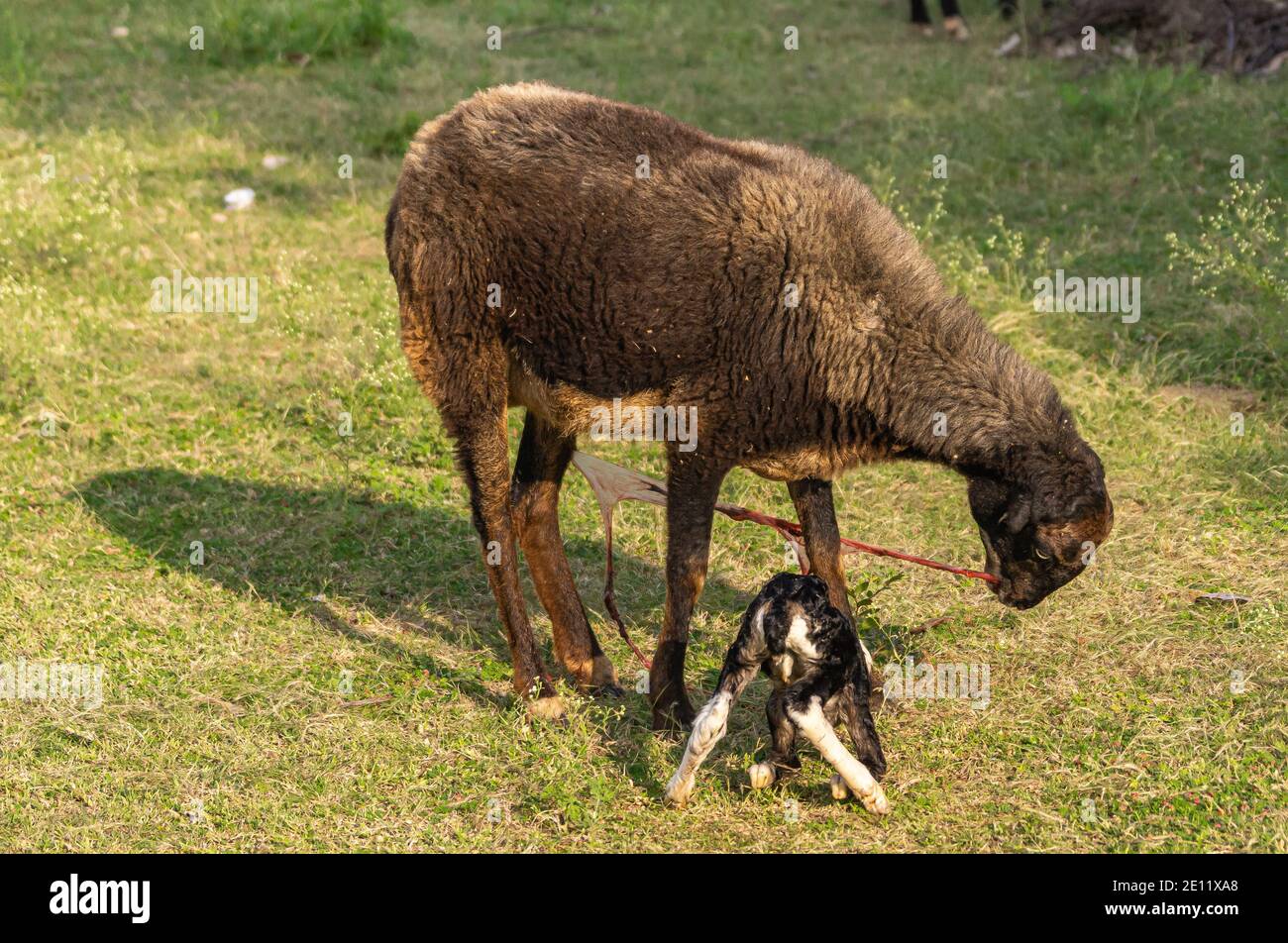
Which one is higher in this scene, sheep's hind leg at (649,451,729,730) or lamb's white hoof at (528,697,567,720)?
sheep's hind leg at (649,451,729,730)

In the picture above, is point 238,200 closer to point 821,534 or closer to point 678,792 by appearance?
point 821,534

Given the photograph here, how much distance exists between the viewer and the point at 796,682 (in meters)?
4.97

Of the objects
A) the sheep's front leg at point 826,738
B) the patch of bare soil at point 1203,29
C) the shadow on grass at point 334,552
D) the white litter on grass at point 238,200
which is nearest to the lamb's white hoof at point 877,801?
the sheep's front leg at point 826,738

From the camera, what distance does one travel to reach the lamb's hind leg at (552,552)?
19.9 ft

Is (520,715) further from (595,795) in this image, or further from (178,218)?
(178,218)

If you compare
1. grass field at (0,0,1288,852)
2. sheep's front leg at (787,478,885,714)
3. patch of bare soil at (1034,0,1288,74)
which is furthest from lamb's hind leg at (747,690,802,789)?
patch of bare soil at (1034,0,1288,74)

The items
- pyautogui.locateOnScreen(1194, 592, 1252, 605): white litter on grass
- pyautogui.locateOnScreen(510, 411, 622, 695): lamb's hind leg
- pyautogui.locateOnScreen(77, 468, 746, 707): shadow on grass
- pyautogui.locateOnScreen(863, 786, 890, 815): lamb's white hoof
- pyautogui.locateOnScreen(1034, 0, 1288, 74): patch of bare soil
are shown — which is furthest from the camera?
pyautogui.locateOnScreen(1034, 0, 1288, 74): patch of bare soil

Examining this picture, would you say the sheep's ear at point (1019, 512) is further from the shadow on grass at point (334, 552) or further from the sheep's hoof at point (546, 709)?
the sheep's hoof at point (546, 709)

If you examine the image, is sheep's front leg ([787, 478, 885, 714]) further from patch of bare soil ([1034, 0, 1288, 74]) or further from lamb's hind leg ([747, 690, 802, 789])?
patch of bare soil ([1034, 0, 1288, 74])

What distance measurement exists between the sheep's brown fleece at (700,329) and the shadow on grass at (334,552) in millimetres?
832

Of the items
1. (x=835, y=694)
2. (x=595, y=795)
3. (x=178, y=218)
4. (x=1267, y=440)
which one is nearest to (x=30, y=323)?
(x=178, y=218)

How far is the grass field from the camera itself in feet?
16.9

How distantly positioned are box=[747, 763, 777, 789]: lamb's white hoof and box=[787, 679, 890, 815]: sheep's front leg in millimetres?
234

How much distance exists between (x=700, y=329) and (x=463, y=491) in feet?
8.53
